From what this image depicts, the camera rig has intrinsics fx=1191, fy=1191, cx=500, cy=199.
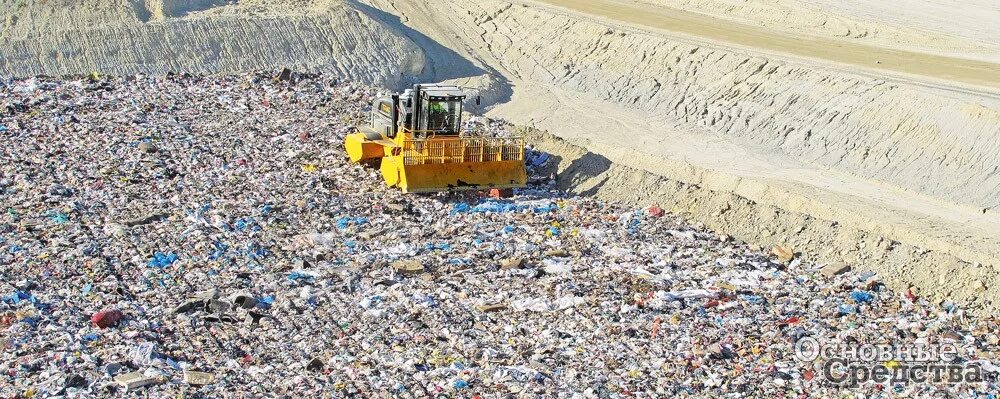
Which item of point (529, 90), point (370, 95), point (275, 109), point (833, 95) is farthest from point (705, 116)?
point (275, 109)

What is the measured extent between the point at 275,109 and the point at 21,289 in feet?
29.7

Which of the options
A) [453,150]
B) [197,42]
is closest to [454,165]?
[453,150]

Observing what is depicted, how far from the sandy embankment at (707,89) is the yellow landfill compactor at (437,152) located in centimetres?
133

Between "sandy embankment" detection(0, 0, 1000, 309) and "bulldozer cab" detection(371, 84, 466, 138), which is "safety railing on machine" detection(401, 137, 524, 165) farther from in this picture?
"sandy embankment" detection(0, 0, 1000, 309)

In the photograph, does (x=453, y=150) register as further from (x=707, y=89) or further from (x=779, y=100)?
(x=707, y=89)

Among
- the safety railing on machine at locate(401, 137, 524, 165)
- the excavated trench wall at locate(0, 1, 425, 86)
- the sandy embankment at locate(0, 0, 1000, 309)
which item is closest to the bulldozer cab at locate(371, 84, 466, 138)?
the safety railing on machine at locate(401, 137, 524, 165)

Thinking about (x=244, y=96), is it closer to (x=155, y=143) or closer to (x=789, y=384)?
(x=155, y=143)

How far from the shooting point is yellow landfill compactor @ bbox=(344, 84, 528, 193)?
53.1ft

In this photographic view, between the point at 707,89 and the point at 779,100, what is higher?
the point at 779,100

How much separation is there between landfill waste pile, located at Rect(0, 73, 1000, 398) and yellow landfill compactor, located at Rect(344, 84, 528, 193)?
259mm

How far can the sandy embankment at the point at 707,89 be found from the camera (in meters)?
15.3

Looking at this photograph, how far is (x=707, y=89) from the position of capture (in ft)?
73.4

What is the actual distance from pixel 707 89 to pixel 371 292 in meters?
11.6

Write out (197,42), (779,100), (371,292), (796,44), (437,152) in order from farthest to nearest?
(796,44) → (197,42) → (779,100) → (437,152) → (371,292)
